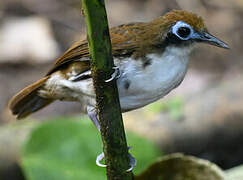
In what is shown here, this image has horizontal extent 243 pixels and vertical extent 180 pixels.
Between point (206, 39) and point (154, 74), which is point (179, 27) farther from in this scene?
point (154, 74)

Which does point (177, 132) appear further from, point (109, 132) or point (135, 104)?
point (109, 132)

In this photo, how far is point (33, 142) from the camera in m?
3.51

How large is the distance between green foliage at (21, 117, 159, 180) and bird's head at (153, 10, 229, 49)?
4.19 ft

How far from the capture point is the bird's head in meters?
2.36

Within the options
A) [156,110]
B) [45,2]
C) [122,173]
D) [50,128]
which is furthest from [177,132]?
[45,2]

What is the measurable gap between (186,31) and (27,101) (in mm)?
1121

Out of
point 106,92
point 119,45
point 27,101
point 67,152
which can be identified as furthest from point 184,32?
point 67,152

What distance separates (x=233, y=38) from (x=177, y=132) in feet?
7.07

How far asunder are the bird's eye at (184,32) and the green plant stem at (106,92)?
1.73 feet

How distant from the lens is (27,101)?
3057mm

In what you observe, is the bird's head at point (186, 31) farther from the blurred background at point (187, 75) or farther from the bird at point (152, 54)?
the blurred background at point (187, 75)

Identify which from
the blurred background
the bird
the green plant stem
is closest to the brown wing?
the bird

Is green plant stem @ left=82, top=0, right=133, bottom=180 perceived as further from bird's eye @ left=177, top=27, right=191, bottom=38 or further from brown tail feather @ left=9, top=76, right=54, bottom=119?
brown tail feather @ left=9, top=76, right=54, bottom=119

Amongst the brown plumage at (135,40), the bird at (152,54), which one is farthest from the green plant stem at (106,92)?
the brown plumage at (135,40)
